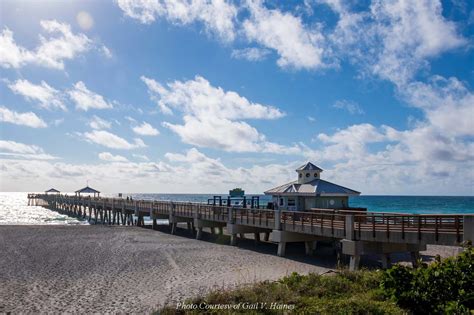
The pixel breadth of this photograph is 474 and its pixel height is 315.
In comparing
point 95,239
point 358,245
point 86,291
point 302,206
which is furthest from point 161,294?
point 95,239

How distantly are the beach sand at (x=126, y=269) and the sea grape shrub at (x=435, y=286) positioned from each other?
688 centimetres

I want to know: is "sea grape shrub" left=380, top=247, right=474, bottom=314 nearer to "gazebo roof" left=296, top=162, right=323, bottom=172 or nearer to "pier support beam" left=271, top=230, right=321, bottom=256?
"pier support beam" left=271, top=230, right=321, bottom=256

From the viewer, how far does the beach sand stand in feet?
43.6

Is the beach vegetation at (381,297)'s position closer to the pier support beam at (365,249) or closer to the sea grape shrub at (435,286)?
the sea grape shrub at (435,286)

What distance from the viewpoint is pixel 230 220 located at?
26609mm

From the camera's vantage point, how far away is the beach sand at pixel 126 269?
13.3m

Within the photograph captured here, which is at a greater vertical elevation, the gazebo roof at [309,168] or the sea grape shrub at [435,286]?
the gazebo roof at [309,168]

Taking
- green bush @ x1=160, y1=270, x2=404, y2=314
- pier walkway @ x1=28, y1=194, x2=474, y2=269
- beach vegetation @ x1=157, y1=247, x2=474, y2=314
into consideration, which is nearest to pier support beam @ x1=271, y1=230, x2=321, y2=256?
pier walkway @ x1=28, y1=194, x2=474, y2=269

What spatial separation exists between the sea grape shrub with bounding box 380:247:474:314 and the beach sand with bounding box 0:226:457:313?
22.6 feet

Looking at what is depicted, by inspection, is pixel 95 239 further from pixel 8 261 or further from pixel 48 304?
pixel 48 304

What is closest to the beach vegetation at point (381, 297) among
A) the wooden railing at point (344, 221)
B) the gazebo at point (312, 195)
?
the wooden railing at point (344, 221)

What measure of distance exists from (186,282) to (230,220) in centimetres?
1102

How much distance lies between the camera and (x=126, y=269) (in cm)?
1861

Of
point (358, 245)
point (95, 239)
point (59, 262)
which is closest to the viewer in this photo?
point (358, 245)
